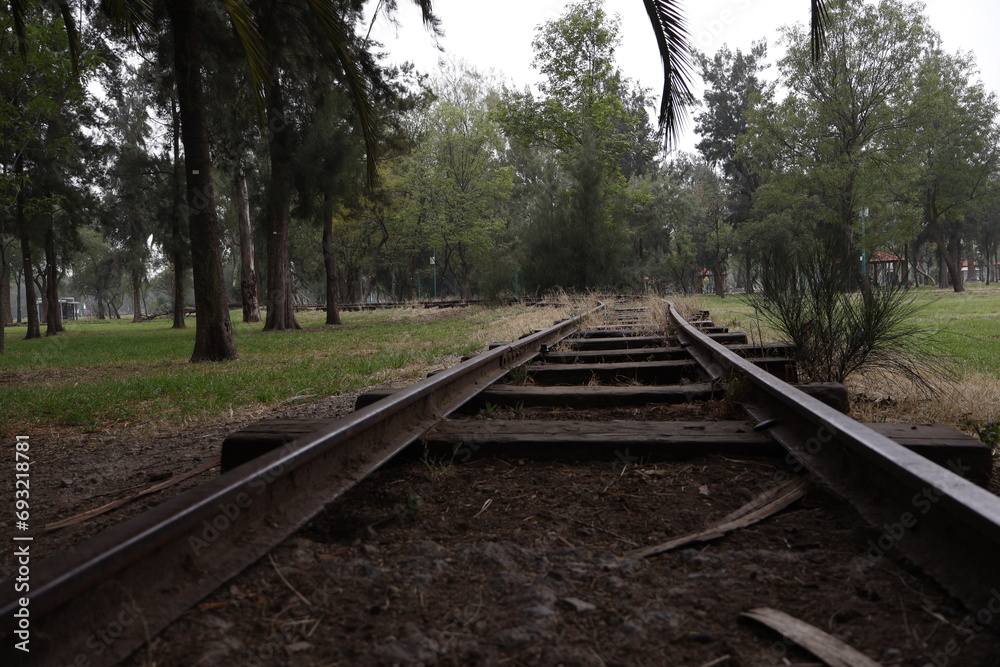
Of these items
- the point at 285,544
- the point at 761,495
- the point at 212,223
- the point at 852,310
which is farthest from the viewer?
the point at 212,223

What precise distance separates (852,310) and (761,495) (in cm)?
284

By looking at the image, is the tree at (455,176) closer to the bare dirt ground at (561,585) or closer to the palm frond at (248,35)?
the palm frond at (248,35)

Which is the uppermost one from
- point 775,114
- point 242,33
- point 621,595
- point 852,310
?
point 775,114

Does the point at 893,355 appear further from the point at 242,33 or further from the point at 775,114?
the point at 775,114

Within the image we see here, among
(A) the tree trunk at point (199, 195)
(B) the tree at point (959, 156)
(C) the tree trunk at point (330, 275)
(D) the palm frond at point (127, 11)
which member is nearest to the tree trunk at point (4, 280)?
(A) the tree trunk at point (199, 195)

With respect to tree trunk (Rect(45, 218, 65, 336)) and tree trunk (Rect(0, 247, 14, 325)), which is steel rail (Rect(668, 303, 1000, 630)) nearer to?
tree trunk (Rect(0, 247, 14, 325))

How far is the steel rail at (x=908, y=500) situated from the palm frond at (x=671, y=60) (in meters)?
2.07

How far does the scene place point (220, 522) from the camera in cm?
152

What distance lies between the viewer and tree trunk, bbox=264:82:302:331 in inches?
669

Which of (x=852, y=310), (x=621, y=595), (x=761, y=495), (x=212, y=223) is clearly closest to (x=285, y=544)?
(x=621, y=595)

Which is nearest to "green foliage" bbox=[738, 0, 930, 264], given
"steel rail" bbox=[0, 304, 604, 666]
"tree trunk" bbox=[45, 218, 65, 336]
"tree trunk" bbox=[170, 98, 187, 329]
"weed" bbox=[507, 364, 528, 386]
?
"tree trunk" bbox=[170, 98, 187, 329]

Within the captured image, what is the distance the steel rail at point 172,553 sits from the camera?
3.45 ft

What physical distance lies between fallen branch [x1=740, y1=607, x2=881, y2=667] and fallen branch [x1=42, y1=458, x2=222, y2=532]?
2.42 meters

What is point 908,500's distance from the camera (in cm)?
156
